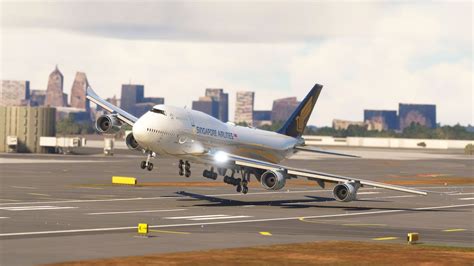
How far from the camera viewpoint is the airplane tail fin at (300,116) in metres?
88.7

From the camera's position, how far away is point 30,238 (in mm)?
48375

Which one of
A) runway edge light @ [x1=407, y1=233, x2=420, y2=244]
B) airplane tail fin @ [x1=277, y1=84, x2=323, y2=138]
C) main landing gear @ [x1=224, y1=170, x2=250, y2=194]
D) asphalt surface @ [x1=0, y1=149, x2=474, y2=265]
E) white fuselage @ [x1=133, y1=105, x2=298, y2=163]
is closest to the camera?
asphalt surface @ [x1=0, y1=149, x2=474, y2=265]

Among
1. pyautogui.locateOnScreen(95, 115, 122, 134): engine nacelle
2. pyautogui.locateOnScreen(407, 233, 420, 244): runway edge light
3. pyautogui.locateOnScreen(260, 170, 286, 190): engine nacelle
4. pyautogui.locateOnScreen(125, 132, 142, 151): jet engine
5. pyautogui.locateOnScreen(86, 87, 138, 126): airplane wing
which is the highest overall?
pyautogui.locateOnScreen(86, 87, 138, 126): airplane wing

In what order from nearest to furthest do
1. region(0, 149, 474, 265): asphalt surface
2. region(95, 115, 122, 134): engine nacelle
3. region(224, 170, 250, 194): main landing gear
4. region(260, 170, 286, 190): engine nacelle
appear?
region(0, 149, 474, 265): asphalt surface < region(260, 170, 286, 190): engine nacelle < region(224, 170, 250, 194): main landing gear < region(95, 115, 122, 134): engine nacelle

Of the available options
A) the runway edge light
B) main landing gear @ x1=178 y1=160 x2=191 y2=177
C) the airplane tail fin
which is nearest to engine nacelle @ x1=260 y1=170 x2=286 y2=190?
main landing gear @ x1=178 y1=160 x2=191 y2=177

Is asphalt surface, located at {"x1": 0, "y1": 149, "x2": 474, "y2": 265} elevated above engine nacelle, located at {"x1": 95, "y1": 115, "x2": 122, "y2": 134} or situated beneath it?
situated beneath

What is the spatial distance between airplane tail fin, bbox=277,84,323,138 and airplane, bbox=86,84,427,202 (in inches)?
140

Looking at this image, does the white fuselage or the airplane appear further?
the airplane

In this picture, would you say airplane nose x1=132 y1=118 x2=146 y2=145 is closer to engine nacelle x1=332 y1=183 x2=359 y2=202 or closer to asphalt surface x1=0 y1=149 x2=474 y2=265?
asphalt surface x1=0 y1=149 x2=474 y2=265

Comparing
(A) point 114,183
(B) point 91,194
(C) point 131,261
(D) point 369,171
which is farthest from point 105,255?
(D) point 369,171

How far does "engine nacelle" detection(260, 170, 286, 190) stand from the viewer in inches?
2872

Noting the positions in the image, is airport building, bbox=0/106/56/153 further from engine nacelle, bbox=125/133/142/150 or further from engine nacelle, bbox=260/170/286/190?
engine nacelle, bbox=260/170/286/190

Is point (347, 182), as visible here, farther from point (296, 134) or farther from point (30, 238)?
point (30, 238)

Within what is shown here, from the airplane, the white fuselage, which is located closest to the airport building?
the airplane
